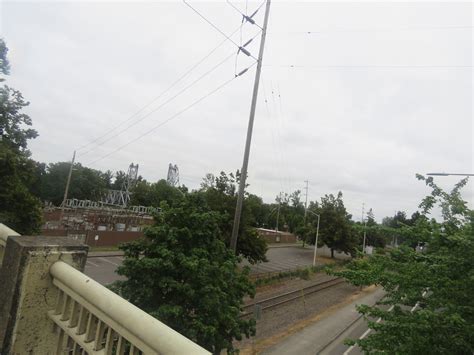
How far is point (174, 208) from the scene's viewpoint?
9.41 meters

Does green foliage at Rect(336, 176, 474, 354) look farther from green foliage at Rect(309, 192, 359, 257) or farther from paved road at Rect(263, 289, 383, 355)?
green foliage at Rect(309, 192, 359, 257)

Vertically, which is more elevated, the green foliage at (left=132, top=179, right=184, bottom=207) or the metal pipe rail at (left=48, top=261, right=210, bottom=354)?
the green foliage at (left=132, top=179, right=184, bottom=207)

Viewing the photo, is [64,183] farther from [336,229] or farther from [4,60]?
[4,60]

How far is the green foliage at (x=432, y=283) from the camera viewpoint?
5328 millimetres

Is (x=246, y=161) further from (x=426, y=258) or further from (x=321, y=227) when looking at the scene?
(x=321, y=227)

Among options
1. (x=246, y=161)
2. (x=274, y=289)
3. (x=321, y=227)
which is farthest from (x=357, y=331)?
(x=321, y=227)

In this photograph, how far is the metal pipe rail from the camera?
1561mm

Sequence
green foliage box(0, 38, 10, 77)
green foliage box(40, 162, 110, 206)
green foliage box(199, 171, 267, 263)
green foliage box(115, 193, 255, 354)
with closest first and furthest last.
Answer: green foliage box(115, 193, 255, 354)
green foliage box(0, 38, 10, 77)
green foliage box(199, 171, 267, 263)
green foliage box(40, 162, 110, 206)

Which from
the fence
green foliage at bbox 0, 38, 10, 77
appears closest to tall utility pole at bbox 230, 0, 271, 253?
the fence

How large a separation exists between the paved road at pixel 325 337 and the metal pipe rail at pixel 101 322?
13050mm

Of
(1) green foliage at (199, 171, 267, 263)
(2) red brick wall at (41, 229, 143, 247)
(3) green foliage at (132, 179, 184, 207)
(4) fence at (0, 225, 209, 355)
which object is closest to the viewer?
(4) fence at (0, 225, 209, 355)

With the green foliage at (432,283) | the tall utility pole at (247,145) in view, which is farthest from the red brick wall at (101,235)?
the green foliage at (432,283)

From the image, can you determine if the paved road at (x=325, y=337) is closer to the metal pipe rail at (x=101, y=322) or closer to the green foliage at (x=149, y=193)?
the metal pipe rail at (x=101, y=322)

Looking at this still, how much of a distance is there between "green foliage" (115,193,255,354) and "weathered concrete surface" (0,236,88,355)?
5052 millimetres
